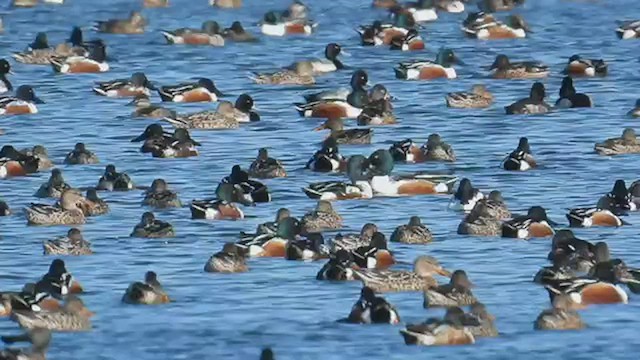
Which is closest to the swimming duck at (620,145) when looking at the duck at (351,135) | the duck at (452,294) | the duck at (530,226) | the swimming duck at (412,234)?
the duck at (351,135)

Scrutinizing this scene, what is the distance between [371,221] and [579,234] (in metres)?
3.27

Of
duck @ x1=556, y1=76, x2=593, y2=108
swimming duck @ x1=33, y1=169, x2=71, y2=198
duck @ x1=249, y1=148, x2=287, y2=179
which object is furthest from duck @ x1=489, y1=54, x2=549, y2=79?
swimming duck @ x1=33, y1=169, x2=71, y2=198

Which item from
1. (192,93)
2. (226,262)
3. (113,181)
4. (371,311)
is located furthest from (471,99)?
(371,311)

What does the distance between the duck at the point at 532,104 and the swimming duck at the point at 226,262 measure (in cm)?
→ 1658

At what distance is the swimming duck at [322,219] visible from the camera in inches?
1359

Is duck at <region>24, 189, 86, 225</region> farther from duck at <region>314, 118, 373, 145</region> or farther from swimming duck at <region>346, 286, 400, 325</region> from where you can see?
duck at <region>314, 118, 373, 145</region>

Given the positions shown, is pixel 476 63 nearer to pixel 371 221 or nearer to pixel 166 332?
pixel 371 221

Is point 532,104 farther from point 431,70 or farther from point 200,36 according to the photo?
point 200,36

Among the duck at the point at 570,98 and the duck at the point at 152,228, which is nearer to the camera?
the duck at the point at 152,228

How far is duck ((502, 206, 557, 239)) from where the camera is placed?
34125mm

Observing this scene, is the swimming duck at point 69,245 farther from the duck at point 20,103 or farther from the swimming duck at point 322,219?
the duck at point 20,103

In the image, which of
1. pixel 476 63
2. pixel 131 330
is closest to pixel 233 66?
pixel 476 63

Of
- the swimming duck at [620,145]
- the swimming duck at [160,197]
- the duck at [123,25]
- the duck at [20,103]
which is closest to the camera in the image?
the swimming duck at [160,197]

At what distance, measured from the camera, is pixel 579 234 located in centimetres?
3434
